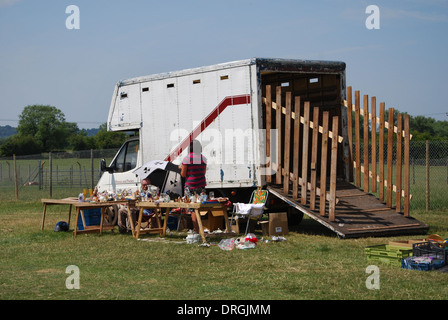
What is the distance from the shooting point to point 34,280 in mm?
7141

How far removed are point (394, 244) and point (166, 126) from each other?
588cm

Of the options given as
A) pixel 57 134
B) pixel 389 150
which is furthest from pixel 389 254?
pixel 57 134

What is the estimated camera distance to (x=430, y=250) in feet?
25.1

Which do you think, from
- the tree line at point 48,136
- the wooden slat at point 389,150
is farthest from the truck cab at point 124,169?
the tree line at point 48,136

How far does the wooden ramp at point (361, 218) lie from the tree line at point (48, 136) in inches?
1754

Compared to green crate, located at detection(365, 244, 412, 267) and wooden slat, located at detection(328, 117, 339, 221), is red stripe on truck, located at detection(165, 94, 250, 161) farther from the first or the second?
green crate, located at detection(365, 244, 412, 267)

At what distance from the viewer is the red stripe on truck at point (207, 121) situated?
37.3 ft

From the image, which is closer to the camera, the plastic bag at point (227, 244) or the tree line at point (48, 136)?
the plastic bag at point (227, 244)

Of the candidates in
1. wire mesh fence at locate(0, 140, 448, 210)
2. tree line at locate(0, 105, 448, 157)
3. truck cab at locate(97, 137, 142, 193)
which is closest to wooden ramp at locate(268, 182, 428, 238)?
truck cab at locate(97, 137, 142, 193)

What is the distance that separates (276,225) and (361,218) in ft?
4.96

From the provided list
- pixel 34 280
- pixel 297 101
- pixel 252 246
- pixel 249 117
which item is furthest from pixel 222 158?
pixel 34 280

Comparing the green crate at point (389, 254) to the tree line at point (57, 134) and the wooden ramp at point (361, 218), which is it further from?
the tree line at point (57, 134)
